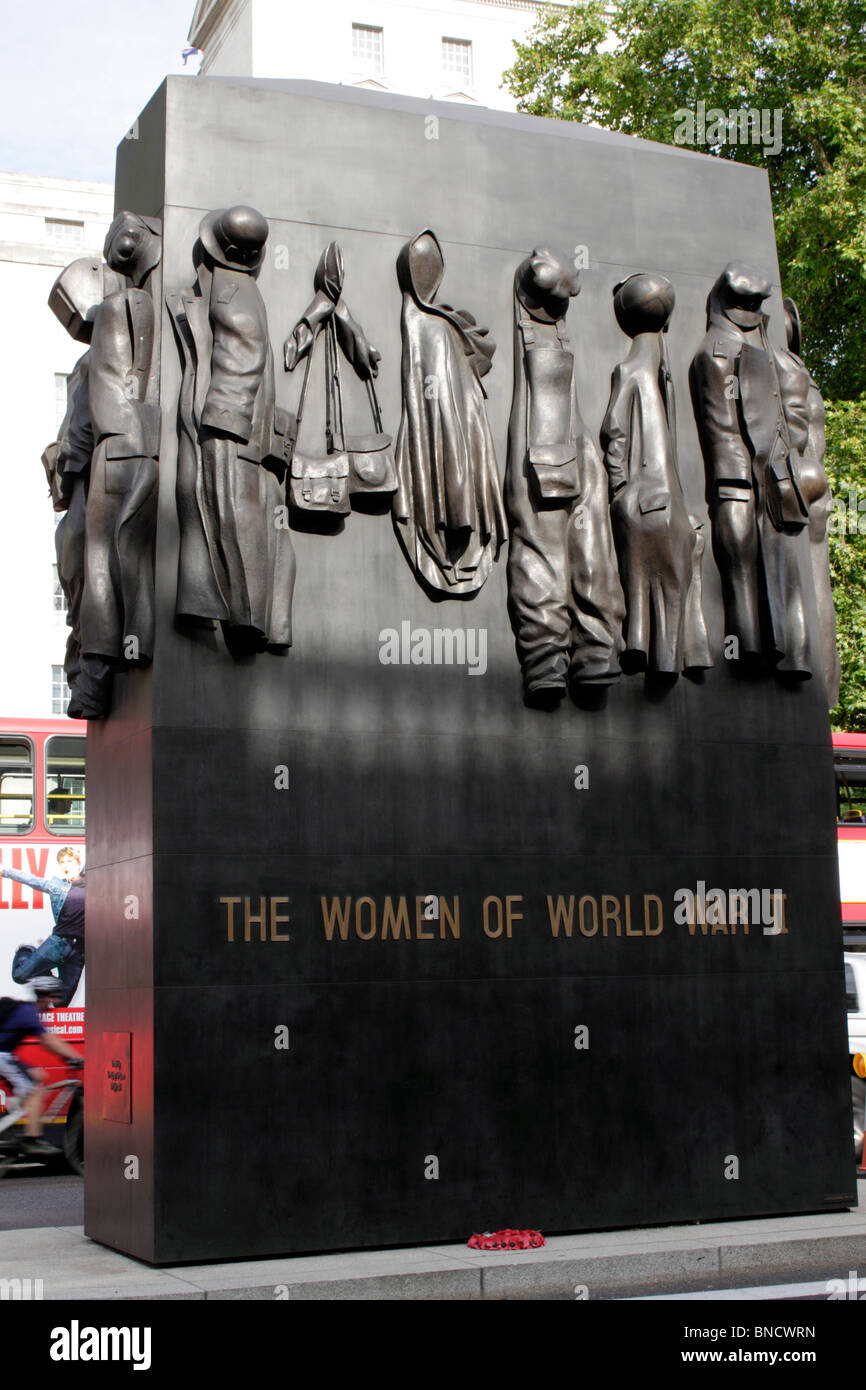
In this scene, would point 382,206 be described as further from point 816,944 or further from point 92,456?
point 816,944

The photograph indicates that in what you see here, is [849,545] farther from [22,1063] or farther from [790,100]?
[22,1063]

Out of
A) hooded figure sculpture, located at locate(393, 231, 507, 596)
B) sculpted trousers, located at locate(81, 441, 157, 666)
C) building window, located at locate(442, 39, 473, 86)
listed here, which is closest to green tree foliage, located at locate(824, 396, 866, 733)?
hooded figure sculpture, located at locate(393, 231, 507, 596)

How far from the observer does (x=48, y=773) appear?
17.3 m

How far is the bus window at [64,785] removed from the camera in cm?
1728

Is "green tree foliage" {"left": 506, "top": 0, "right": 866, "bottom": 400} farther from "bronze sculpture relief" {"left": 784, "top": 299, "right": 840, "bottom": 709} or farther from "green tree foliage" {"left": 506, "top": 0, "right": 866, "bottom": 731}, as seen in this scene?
"bronze sculpture relief" {"left": 784, "top": 299, "right": 840, "bottom": 709}

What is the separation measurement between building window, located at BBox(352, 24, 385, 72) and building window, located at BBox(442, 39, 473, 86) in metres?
2.32

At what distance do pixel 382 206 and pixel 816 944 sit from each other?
5.40 metres

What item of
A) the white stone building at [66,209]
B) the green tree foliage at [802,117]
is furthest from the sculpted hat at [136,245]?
the white stone building at [66,209]

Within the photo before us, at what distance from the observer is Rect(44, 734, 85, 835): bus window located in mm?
17281

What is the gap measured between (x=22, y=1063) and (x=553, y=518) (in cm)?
910

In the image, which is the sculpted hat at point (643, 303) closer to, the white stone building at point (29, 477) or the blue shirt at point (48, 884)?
the blue shirt at point (48, 884)

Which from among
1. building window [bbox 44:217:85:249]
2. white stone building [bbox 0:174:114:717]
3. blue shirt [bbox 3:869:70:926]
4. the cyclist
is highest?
building window [bbox 44:217:85:249]

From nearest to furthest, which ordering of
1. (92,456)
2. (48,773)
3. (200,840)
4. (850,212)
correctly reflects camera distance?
(200,840), (92,456), (48,773), (850,212)
